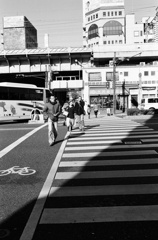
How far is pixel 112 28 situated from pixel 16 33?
46.4 meters

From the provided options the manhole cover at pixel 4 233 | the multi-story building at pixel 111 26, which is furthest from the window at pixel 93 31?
the manhole cover at pixel 4 233

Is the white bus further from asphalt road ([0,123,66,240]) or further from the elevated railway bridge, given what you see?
the elevated railway bridge

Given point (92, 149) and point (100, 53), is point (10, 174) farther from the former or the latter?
point (100, 53)

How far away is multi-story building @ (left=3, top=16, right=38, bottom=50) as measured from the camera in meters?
117

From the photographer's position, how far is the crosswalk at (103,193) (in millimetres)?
3600

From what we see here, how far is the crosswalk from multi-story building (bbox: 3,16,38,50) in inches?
4634

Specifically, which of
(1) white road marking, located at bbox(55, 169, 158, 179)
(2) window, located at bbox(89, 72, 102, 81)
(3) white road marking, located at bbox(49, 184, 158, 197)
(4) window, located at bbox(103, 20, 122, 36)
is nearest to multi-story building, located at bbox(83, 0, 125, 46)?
(4) window, located at bbox(103, 20, 122, 36)

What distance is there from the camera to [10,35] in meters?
121

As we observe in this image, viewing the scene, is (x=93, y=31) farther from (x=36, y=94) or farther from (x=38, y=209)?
(x=38, y=209)

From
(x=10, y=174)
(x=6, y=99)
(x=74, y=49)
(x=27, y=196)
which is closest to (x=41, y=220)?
(x=27, y=196)

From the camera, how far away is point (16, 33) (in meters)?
118

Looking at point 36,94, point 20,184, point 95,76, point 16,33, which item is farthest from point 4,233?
point 16,33

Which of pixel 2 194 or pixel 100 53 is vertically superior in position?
pixel 100 53

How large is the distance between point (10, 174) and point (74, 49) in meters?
46.7
